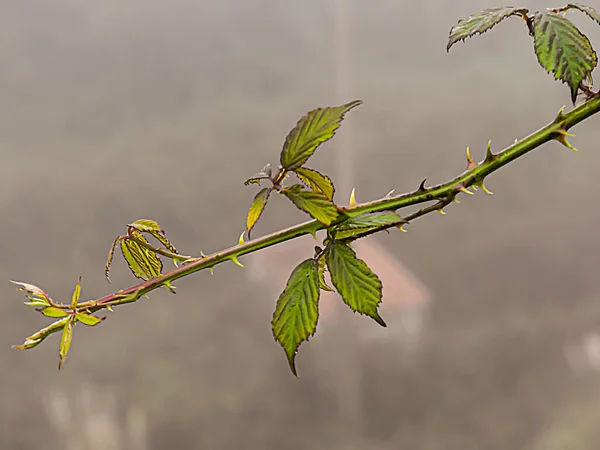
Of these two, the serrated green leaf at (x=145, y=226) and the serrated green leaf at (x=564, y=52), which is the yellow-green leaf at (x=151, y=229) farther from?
the serrated green leaf at (x=564, y=52)

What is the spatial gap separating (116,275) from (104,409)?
22 centimetres

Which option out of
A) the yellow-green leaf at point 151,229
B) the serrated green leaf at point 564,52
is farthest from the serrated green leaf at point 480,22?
the yellow-green leaf at point 151,229

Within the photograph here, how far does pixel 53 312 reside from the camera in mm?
208

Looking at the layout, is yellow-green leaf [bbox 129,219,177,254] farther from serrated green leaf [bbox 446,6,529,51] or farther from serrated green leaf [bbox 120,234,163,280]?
serrated green leaf [bbox 446,6,529,51]

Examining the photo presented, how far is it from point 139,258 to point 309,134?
9 cm

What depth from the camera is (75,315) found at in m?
0.21

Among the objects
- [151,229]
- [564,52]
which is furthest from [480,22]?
[151,229]

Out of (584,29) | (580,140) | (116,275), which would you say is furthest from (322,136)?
(580,140)

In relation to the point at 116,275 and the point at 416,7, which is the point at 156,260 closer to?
the point at 116,275

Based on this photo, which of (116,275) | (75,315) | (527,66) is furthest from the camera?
(527,66)

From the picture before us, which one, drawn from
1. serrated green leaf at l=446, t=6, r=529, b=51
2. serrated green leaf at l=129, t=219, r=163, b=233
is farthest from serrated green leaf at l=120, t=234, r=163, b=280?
serrated green leaf at l=446, t=6, r=529, b=51

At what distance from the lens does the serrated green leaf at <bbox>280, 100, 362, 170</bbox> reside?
0.70ft

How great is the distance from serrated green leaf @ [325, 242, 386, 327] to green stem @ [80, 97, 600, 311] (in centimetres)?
2

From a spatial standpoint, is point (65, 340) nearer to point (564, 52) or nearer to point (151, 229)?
point (151, 229)
